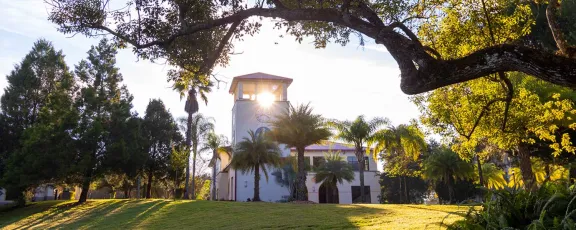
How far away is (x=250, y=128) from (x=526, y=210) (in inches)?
1734

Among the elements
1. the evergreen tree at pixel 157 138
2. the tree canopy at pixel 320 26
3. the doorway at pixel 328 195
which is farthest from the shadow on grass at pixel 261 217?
the doorway at pixel 328 195

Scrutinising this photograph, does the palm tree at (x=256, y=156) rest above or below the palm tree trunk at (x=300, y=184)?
above

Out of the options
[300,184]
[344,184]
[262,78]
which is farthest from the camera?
[344,184]

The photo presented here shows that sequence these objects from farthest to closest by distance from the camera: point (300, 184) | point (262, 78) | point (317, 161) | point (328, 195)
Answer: point (328, 195)
point (317, 161)
point (262, 78)
point (300, 184)

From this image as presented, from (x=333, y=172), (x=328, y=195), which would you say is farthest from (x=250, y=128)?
(x=328, y=195)

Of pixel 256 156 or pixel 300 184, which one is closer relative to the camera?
pixel 300 184

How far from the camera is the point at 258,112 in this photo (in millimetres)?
48656

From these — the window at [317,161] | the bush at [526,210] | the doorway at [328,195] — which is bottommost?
the doorway at [328,195]

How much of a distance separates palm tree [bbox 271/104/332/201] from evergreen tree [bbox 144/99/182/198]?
61.6ft

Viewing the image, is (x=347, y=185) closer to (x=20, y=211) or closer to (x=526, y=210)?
(x=20, y=211)

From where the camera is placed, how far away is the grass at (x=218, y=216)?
13.3 m

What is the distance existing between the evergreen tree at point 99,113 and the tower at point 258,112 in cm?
1275

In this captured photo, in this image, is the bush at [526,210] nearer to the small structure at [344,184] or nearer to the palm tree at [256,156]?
the palm tree at [256,156]

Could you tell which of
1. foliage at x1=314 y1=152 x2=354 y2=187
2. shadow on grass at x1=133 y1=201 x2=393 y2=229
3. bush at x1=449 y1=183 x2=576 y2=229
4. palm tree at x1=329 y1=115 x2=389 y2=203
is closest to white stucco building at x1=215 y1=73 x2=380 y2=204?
foliage at x1=314 y1=152 x2=354 y2=187
